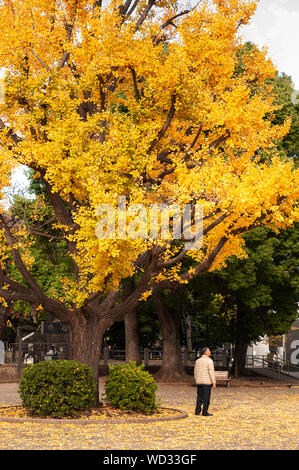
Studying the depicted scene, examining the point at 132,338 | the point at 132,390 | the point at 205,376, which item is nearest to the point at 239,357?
the point at 132,338

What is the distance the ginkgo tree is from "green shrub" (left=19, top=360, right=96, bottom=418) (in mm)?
1794

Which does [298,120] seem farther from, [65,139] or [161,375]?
[65,139]

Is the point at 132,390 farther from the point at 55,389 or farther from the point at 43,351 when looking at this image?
the point at 43,351

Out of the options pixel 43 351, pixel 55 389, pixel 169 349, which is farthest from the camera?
pixel 169 349

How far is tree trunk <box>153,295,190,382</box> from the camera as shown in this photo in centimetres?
3106

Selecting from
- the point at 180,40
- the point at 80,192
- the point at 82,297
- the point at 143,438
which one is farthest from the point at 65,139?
the point at 143,438

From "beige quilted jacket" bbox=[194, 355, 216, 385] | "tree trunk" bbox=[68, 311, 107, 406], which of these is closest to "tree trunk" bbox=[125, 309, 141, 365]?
"tree trunk" bbox=[68, 311, 107, 406]

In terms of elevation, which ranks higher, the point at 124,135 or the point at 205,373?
the point at 124,135

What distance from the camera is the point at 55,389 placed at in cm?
1448

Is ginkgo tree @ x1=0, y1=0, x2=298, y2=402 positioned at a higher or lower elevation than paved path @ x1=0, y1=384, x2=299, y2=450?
higher

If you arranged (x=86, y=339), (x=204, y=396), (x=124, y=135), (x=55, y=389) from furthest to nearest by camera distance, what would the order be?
1. (x=86, y=339)
2. (x=204, y=396)
3. (x=124, y=135)
4. (x=55, y=389)

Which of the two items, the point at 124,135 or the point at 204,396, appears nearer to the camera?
the point at 124,135

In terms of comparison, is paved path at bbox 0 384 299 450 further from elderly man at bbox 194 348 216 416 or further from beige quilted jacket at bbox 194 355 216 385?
beige quilted jacket at bbox 194 355 216 385

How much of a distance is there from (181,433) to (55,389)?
3.45 m
